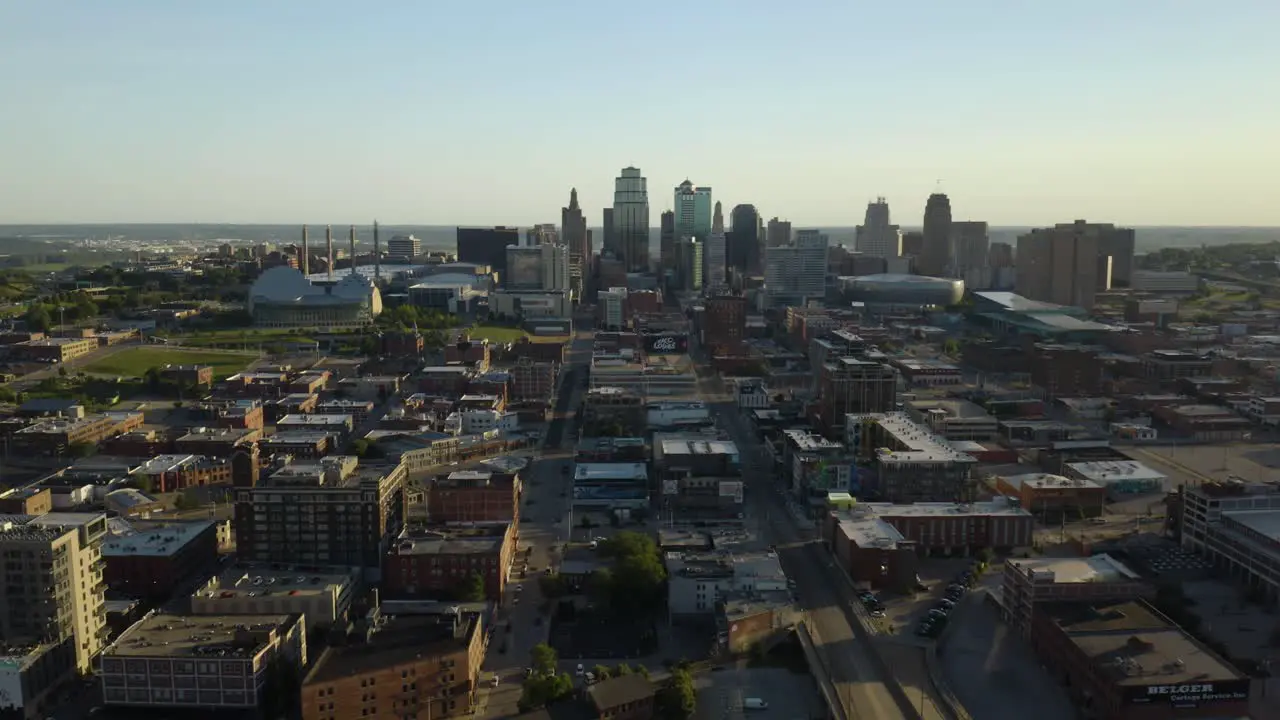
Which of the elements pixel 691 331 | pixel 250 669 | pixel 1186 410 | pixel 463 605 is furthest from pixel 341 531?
pixel 691 331

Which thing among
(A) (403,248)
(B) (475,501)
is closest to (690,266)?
(A) (403,248)

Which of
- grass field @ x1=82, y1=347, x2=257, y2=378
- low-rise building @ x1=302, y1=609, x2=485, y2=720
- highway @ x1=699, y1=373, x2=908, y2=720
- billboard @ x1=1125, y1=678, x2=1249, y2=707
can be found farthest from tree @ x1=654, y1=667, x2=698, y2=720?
grass field @ x1=82, y1=347, x2=257, y2=378

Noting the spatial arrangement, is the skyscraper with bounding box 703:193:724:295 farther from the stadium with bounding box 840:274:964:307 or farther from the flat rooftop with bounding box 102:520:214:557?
the flat rooftop with bounding box 102:520:214:557

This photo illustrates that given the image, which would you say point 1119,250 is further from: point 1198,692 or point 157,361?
point 1198,692

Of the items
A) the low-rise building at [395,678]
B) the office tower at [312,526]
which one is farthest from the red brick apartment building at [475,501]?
the low-rise building at [395,678]

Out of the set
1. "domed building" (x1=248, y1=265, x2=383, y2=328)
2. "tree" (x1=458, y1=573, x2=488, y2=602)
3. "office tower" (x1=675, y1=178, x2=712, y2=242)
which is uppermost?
"office tower" (x1=675, y1=178, x2=712, y2=242)

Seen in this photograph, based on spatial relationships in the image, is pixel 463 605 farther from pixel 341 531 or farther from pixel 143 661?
pixel 143 661

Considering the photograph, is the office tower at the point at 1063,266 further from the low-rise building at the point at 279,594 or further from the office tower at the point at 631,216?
the low-rise building at the point at 279,594
